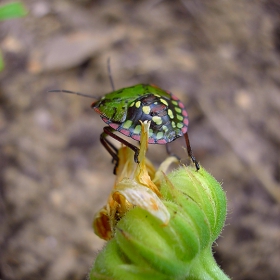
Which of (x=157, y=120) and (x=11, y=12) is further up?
(x=157, y=120)

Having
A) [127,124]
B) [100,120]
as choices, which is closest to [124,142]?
[127,124]

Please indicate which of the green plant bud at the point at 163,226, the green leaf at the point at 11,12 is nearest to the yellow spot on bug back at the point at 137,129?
the green plant bud at the point at 163,226

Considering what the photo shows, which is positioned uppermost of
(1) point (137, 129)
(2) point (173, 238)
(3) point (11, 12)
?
(1) point (137, 129)

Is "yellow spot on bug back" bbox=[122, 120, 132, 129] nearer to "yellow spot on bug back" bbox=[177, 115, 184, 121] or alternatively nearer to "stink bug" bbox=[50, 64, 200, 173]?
"stink bug" bbox=[50, 64, 200, 173]

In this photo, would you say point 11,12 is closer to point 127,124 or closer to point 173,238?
point 127,124

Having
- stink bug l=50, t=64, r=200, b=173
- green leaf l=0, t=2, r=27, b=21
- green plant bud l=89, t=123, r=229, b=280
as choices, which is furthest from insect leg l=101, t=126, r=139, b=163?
green leaf l=0, t=2, r=27, b=21

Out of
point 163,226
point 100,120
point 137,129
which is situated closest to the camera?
point 163,226

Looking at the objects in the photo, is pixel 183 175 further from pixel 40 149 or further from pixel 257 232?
pixel 40 149

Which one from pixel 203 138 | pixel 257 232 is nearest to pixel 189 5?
pixel 203 138
